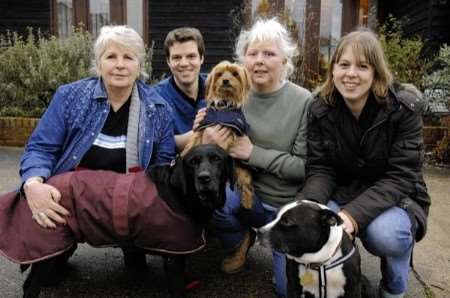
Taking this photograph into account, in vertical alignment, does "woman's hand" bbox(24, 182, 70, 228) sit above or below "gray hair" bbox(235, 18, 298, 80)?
below

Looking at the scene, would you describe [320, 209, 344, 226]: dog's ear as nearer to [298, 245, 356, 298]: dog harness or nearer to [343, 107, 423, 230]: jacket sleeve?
[298, 245, 356, 298]: dog harness

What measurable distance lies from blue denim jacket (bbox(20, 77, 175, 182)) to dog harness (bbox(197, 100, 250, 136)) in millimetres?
377

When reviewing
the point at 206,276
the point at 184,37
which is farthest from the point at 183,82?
the point at 206,276

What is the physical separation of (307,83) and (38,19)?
6.94m

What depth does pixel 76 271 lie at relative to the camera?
3.37 metres

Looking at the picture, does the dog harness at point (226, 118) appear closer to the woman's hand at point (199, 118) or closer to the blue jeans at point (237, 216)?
the woman's hand at point (199, 118)

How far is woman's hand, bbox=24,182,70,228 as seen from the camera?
8.44 feet

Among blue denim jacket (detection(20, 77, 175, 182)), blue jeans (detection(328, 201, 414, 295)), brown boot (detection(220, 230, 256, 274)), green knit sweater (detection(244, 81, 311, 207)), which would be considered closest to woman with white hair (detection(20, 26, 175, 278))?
blue denim jacket (detection(20, 77, 175, 182))

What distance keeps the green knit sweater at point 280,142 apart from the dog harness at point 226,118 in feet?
0.27

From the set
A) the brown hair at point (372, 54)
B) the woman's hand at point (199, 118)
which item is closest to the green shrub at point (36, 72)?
the woman's hand at point (199, 118)

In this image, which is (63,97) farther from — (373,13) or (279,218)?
(373,13)

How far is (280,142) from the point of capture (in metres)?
3.19

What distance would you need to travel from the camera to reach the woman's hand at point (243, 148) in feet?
10.6

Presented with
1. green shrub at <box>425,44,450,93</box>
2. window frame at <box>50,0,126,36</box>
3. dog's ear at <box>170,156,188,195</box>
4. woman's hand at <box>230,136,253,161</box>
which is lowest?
dog's ear at <box>170,156,188,195</box>
